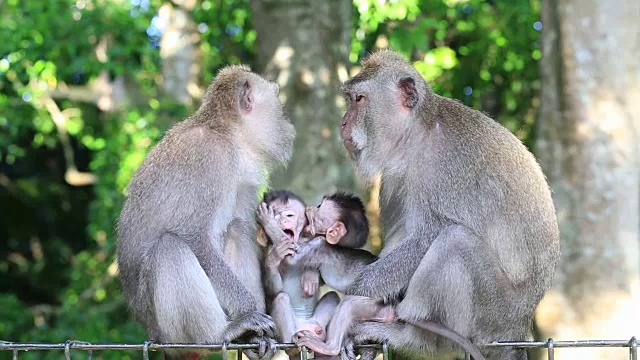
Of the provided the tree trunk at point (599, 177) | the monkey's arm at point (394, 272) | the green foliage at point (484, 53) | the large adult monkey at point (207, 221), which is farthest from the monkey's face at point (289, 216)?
the green foliage at point (484, 53)

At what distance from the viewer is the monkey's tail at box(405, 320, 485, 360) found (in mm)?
4472

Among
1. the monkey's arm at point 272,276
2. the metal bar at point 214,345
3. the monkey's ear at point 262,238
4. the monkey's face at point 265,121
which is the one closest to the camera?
the metal bar at point 214,345

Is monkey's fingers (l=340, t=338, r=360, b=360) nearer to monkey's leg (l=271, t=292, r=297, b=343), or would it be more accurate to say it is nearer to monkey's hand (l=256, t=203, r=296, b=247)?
monkey's leg (l=271, t=292, r=297, b=343)

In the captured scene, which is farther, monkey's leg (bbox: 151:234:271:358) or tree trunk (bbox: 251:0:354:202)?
tree trunk (bbox: 251:0:354:202)

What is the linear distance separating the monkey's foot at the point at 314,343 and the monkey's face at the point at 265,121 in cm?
131

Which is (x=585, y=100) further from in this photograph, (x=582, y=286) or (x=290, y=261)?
(x=290, y=261)

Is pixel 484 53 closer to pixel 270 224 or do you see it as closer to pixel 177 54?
pixel 177 54

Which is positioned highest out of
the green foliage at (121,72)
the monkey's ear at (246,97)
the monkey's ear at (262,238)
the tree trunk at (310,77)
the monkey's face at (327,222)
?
the green foliage at (121,72)

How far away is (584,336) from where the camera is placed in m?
8.00

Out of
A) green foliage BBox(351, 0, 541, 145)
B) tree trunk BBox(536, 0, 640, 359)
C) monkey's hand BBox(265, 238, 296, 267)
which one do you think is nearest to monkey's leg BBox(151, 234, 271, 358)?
monkey's hand BBox(265, 238, 296, 267)

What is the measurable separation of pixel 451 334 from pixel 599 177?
403cm

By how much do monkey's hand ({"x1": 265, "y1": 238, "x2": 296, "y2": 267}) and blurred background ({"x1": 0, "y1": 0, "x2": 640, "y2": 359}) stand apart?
810 millimetres

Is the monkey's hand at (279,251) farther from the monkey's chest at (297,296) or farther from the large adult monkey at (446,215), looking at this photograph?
the large adult monkey at (446,215)

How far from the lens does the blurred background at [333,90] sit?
7930mm
